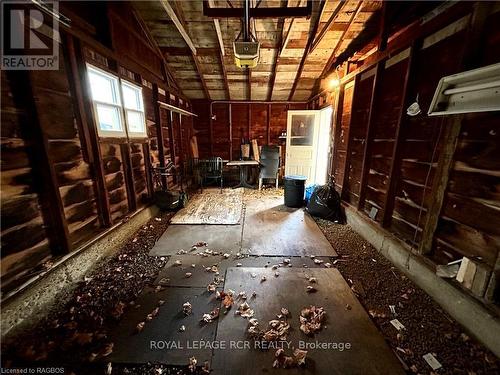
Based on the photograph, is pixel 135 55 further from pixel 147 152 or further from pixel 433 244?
pixel 433 244

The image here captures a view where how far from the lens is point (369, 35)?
155 inches

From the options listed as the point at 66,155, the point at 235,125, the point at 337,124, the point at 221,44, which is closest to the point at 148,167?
the point at 66,155

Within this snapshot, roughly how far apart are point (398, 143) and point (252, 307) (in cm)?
265

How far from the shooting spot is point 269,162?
20.9ft

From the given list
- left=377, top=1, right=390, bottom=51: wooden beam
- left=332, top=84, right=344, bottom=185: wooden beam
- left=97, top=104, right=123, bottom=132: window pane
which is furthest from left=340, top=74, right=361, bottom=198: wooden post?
left=97, top=104, right=123, bottom=132: window pane

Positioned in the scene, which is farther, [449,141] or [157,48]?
[157,48]

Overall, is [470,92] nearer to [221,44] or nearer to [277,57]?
[277,57]

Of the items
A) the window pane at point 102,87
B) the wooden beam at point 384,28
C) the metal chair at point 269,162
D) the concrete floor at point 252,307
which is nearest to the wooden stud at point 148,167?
the window pane at point 102,87

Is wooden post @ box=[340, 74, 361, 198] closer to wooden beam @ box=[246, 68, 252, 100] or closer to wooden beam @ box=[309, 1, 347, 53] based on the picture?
wooden beam @ box=[309, 1, 347, 53]

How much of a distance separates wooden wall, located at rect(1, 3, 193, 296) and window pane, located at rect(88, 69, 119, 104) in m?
0.15

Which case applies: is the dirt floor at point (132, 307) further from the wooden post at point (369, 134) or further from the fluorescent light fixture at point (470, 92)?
the fluorescent light fixture at point (470, 92)

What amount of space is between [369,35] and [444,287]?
442cm

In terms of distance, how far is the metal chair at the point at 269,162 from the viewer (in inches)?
249

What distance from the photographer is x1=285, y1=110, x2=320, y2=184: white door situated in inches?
243
